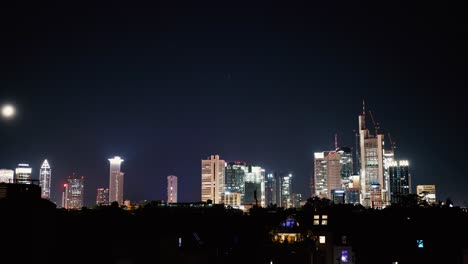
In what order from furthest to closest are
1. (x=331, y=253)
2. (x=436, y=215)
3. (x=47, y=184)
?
(x=47, y=184)
(x=436, y=215)
(x=331, y=253)

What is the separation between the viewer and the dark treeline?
54.9 feet

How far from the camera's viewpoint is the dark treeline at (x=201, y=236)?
1672 centimetres

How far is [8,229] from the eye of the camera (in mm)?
15688

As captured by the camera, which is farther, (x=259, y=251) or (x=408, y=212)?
(x=408, y=212)

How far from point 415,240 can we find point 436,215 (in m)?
10.7

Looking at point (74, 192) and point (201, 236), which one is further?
point (74, 192)

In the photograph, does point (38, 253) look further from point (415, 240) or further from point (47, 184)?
point (47, 184)

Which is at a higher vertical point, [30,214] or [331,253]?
[30,214]

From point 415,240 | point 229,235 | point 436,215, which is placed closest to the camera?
point 229,235

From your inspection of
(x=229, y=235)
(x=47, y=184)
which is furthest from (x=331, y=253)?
(x=47, y=184)

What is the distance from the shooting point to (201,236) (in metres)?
35.7

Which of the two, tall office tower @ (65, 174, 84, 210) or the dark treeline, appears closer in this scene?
the dark treeline

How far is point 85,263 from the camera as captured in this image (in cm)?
2081

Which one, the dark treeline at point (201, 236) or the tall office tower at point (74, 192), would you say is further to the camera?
the tall office tower at point (74, 192)
